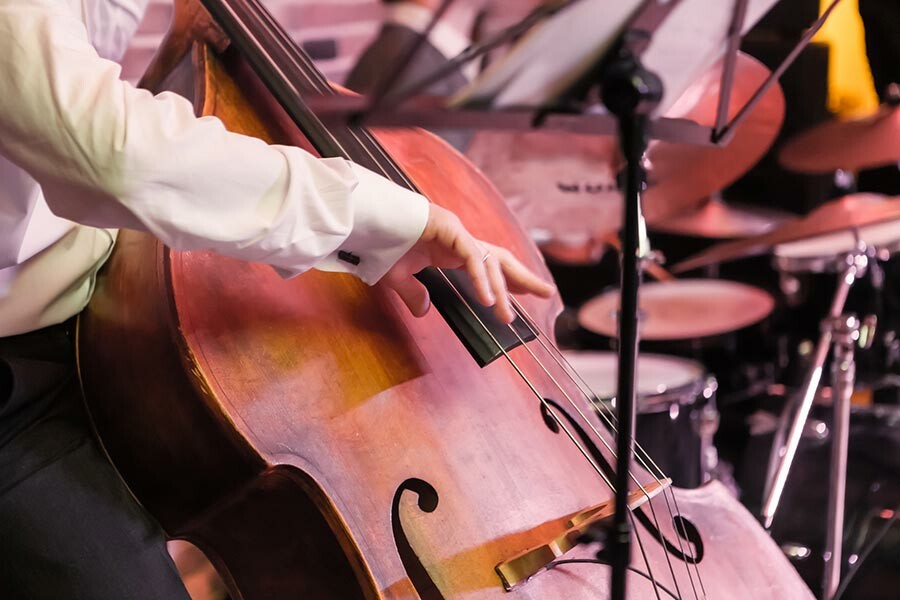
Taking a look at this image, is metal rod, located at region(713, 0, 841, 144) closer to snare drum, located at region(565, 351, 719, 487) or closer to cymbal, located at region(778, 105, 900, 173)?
snare drum, located at region(565, 351, 719, 487)

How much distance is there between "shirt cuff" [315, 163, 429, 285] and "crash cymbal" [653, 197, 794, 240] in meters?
1.60

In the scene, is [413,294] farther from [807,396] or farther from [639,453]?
[807,396]

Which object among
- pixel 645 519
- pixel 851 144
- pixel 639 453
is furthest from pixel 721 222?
pixel 645 519

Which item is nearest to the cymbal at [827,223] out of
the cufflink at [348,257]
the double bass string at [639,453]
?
the double bass string at [639,453]

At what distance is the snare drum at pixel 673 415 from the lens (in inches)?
65.9

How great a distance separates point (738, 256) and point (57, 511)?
→ 1.63m

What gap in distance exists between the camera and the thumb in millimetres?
867

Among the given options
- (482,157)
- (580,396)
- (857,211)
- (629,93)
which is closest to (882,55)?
(857,211)

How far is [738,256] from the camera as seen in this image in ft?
6.70

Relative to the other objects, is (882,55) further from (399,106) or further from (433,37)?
(399,106)

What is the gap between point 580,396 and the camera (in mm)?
1002

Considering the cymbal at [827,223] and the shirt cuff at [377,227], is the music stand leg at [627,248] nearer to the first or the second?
the shirt cuff at [377,227]

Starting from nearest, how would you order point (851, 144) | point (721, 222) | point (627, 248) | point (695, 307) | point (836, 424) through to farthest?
point (627, 248)
point (836, 424)
point (851, 144)
point (695, 307)
point (721, 222)

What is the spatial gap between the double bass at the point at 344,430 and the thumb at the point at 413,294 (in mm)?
15
